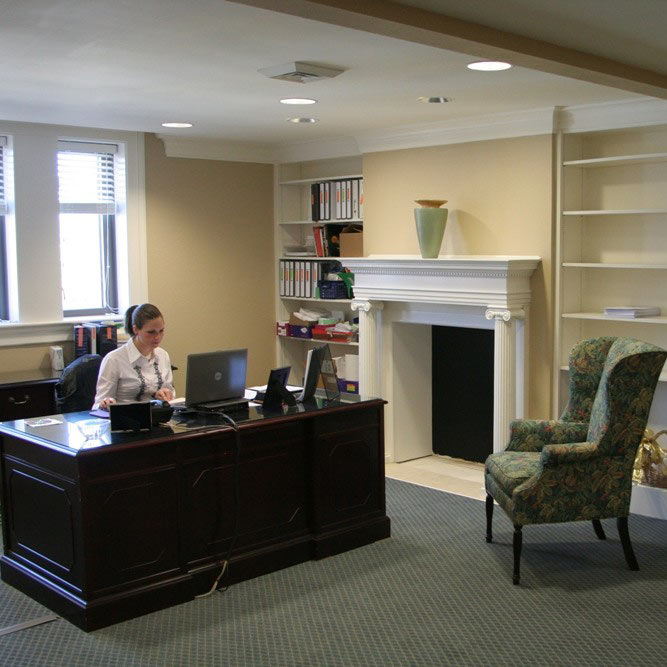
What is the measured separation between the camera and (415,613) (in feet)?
12.8

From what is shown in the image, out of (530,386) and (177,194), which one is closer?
(530,386)

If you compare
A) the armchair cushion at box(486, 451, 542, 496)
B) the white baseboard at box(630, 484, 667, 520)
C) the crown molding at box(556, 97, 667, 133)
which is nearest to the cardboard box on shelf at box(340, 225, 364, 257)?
the crown molding at box(556, 97, 667, 133)

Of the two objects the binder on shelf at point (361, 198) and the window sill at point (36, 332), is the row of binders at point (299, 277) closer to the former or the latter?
the binder on shelf at point (361, 198)

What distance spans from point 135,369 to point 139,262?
7.16 feet

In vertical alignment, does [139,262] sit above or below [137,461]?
above

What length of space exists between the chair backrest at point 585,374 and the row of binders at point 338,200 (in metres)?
2.54

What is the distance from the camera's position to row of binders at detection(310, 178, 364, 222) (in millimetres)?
6879

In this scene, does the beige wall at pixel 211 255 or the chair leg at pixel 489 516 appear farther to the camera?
the beige wall at pixel 211 255

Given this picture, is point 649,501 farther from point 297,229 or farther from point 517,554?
point 297,229

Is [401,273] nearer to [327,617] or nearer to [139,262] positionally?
[139,262]

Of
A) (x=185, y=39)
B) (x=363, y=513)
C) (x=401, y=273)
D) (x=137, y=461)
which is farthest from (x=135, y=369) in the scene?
(x=401, y=273)

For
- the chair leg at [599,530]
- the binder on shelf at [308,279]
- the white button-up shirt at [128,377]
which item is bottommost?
the chair leg at [599,530]

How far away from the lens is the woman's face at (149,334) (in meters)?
4.61

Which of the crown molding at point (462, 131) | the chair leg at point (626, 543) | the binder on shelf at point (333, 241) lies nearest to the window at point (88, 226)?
the binder on shelf at point (333, 241)
